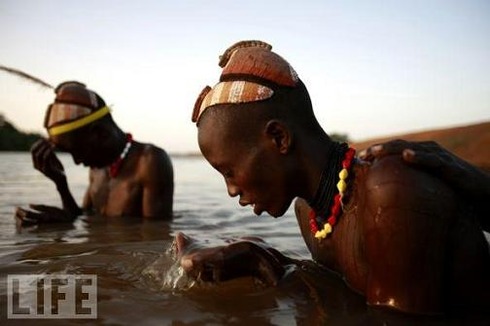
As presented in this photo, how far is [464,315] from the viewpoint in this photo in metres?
2.15

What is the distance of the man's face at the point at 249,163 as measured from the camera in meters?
2.44

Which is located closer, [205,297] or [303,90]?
[205,297]

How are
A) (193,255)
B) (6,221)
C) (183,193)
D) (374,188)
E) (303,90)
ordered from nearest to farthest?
(374,188) → (193,255) → (303,90) → (6,221) → (183,193)

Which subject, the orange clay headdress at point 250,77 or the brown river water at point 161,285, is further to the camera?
the orange clay headdress at point 250,77

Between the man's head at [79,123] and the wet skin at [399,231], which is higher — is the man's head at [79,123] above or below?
above

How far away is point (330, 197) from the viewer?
97.7 inches

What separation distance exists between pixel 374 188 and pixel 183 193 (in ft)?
26.1

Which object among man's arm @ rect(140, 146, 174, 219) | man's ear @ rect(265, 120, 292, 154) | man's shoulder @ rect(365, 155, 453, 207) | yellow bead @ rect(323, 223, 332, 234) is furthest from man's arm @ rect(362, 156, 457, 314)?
man's arm @ rect(140, 146, 174, 219)

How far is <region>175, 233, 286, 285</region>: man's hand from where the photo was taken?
2.39 meters

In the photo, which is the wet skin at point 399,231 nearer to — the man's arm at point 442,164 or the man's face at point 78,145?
the man's arm at point 442,164

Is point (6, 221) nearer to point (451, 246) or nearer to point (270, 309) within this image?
point (270, 309)

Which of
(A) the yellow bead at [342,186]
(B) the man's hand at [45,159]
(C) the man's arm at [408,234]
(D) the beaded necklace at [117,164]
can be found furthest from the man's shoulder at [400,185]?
(B) the man's hand at [45,159]

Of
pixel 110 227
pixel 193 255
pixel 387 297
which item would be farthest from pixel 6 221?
pixel 387 297

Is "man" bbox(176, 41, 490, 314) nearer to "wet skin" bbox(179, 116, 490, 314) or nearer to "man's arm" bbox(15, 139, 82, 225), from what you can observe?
"wet skin" bbox(179, 116, 490, 314)
